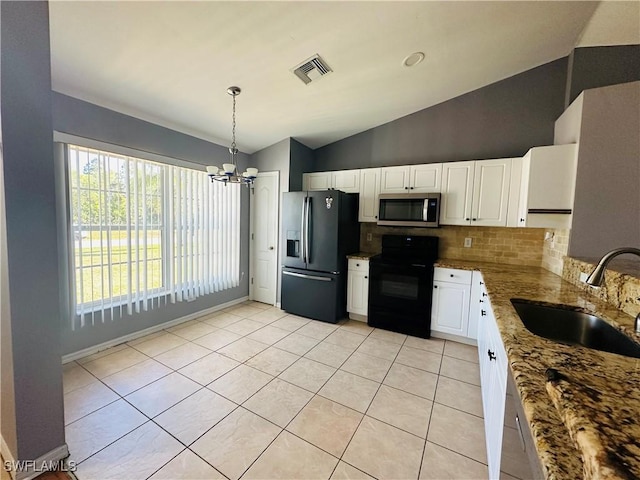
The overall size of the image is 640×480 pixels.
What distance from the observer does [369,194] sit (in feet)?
12.1

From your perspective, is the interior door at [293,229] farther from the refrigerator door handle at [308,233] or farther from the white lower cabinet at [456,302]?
the white lower cabinet at [456,302]

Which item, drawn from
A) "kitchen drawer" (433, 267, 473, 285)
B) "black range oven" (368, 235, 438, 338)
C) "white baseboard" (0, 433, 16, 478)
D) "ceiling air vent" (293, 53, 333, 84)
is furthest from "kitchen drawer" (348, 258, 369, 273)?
"white baseboard" (0, 433, 16, 478)

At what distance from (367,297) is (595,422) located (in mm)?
3015

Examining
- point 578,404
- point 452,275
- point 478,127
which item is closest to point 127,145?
point 578,404

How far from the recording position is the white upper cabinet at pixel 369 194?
3627 millimetres

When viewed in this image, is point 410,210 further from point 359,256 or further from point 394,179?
point 359,256

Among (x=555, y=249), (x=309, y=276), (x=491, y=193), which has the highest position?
(x=491, y=193)

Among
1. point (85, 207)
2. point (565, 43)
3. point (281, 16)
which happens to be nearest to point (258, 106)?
point (281, 16)

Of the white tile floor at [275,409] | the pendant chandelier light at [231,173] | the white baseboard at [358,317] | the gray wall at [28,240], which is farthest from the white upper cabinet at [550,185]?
the gray wall at [28,240]

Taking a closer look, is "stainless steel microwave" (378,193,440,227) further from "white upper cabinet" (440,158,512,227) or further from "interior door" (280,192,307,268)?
"interior door" (280,192,307,268)

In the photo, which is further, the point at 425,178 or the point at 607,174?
the point at 425,178

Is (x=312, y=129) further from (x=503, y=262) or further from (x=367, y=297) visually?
(x=503, y=262)

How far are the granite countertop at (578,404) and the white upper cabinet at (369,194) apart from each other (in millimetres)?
2512

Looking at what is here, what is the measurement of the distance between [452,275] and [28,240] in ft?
11.4
